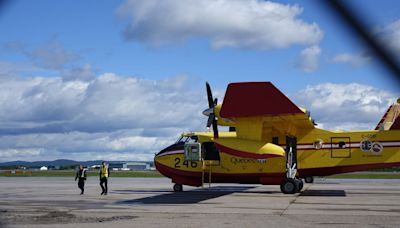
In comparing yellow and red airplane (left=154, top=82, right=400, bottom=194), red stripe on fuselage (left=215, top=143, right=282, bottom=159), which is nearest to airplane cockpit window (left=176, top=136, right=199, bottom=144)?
yellow and red airplane (left=154, top=82, right=400, bottom=194)

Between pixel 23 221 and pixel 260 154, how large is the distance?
10.3 metres

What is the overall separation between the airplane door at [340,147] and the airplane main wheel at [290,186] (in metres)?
2.47

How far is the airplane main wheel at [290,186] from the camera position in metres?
22.1

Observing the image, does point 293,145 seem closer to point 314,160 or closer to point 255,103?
point 314,160

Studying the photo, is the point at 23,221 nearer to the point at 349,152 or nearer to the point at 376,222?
the point at 376,222

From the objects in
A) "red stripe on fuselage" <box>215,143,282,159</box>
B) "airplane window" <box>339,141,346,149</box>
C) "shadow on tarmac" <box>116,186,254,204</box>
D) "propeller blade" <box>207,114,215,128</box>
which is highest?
"propeller blade" <box>207,114,215,128</box>

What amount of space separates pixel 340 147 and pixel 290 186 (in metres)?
3.08

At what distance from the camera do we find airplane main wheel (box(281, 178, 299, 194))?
72.5 ft

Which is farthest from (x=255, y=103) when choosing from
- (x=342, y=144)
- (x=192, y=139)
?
(x=192, y=139)

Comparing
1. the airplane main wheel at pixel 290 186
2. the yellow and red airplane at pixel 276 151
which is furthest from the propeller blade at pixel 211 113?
the airplane main wheel at pixel 290 186

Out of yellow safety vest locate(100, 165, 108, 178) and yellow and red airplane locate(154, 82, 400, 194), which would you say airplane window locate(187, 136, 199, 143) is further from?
yellow safety vest locate(100, 165, 108, 178)

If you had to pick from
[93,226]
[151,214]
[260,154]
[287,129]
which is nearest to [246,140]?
[260,154]

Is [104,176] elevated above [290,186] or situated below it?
above

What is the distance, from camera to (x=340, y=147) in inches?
915
